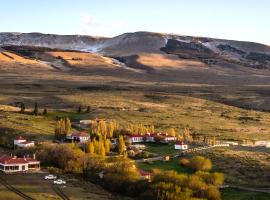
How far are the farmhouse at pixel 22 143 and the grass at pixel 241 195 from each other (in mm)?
23863

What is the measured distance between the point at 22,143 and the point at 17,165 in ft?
41.1

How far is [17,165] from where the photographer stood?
2090 inches

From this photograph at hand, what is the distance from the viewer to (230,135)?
84.4m

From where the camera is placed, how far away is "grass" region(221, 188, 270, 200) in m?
47.9

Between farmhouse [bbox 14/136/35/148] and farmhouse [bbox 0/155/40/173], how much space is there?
10.0 m

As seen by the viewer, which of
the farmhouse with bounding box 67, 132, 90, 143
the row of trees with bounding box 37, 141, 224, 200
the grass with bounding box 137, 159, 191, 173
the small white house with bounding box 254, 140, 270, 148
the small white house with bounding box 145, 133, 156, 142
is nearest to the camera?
the row of trees with bounding box 37, 141, 224, 200

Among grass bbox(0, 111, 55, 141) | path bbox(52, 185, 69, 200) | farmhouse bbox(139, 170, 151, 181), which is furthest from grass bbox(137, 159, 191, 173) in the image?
grass bbox(0, 111, 55, 141)

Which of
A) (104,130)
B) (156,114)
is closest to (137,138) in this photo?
(104,130)

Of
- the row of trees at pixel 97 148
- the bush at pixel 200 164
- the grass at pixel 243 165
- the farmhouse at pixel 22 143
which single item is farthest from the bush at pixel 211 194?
the farmhouse at pixel 22 143

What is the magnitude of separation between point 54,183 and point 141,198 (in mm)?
7193

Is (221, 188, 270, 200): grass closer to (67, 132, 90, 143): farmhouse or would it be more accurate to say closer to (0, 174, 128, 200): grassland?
(0, 174, 128, 200): grassland

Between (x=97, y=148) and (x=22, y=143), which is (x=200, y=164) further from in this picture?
(x=22, y=143)

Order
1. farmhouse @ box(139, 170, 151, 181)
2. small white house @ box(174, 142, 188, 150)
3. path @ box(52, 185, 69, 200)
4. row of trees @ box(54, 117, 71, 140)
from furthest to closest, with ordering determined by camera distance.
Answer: row of trees @ box(54, 117, 71, 140), small white house @ box(174, 142, 188, 150), farmhouse @ box(139, 170, 151, 181), path @ box(52, 185, 69, 200)

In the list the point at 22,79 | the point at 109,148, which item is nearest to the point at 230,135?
the point at 109,148
